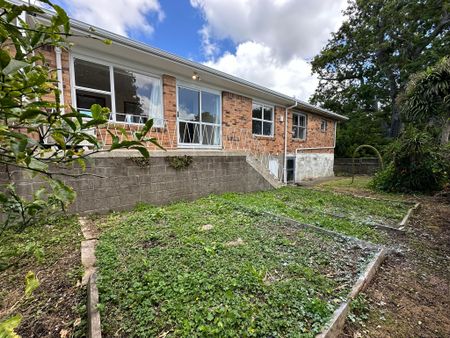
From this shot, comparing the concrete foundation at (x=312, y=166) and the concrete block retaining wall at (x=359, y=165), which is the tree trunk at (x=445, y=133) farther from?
the concrete block retaining wall at (x=359, y=165)

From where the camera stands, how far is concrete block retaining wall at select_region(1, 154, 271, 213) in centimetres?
402

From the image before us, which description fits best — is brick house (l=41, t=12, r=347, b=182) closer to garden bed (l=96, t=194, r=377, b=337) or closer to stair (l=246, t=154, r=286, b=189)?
stair (l=246, t=154, r=286, b=189)

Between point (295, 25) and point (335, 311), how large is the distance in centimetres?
1317

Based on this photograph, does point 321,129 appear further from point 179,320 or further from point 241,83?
point 179,320

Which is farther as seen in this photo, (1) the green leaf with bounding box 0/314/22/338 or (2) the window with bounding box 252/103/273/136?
(2) the window with bounding box 252/103/273/136

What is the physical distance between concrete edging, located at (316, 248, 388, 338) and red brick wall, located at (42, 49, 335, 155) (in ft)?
12.0

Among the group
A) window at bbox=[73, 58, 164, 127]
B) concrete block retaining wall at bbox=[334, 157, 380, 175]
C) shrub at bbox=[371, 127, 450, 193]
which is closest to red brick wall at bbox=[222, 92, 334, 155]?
window at bbox=[73, 58, 164, 127]

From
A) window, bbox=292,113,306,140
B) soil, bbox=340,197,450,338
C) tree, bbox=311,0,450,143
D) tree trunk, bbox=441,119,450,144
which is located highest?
tree, bbox=311,0,450,143

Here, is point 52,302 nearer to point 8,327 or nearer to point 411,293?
point 8,327

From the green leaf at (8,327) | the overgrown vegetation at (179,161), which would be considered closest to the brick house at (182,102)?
the overgrown vegetation at (179,161)

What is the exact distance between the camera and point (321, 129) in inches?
495

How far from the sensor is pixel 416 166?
23.3ft

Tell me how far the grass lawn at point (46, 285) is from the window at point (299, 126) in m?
10.0

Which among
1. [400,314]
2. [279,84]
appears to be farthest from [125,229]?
[279,84]
